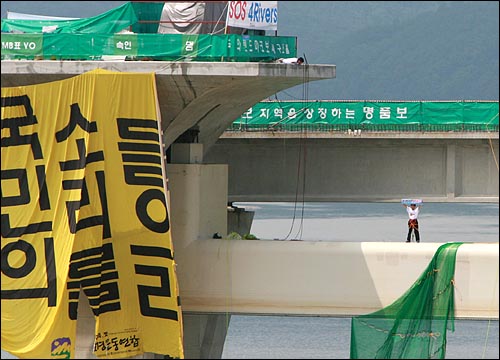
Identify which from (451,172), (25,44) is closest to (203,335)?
(451,172)

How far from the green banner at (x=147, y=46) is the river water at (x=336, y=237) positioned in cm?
846

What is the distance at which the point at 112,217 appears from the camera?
104 feet

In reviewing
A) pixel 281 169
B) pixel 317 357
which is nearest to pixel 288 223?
pixel 317 357

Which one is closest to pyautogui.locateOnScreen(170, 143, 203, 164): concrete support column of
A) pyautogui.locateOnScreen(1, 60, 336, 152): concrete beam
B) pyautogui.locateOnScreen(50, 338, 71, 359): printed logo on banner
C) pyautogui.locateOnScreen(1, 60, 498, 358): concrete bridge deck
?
pyautogui.locateOnScreen(1, 60, 498, 358): concrete bridge deck

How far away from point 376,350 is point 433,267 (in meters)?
3.01

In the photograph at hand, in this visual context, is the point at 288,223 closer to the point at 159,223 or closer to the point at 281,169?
the point at 281,169

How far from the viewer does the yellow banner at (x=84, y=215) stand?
31.3m

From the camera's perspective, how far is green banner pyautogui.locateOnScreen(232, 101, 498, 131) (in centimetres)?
4291

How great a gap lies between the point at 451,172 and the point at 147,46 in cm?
1611

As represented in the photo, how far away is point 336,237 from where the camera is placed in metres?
89.4

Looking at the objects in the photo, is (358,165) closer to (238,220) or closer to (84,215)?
(238,220)

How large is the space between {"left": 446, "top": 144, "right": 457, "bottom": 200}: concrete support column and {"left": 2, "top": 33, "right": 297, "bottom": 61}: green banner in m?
13.1

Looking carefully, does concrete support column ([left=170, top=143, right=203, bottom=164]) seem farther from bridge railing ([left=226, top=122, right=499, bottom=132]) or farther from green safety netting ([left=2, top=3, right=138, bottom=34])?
bridge railing ([left=226, top=122, right=499, bottom=132])

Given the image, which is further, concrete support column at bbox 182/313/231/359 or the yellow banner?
concrete support column at bbox 182/313/231/359
